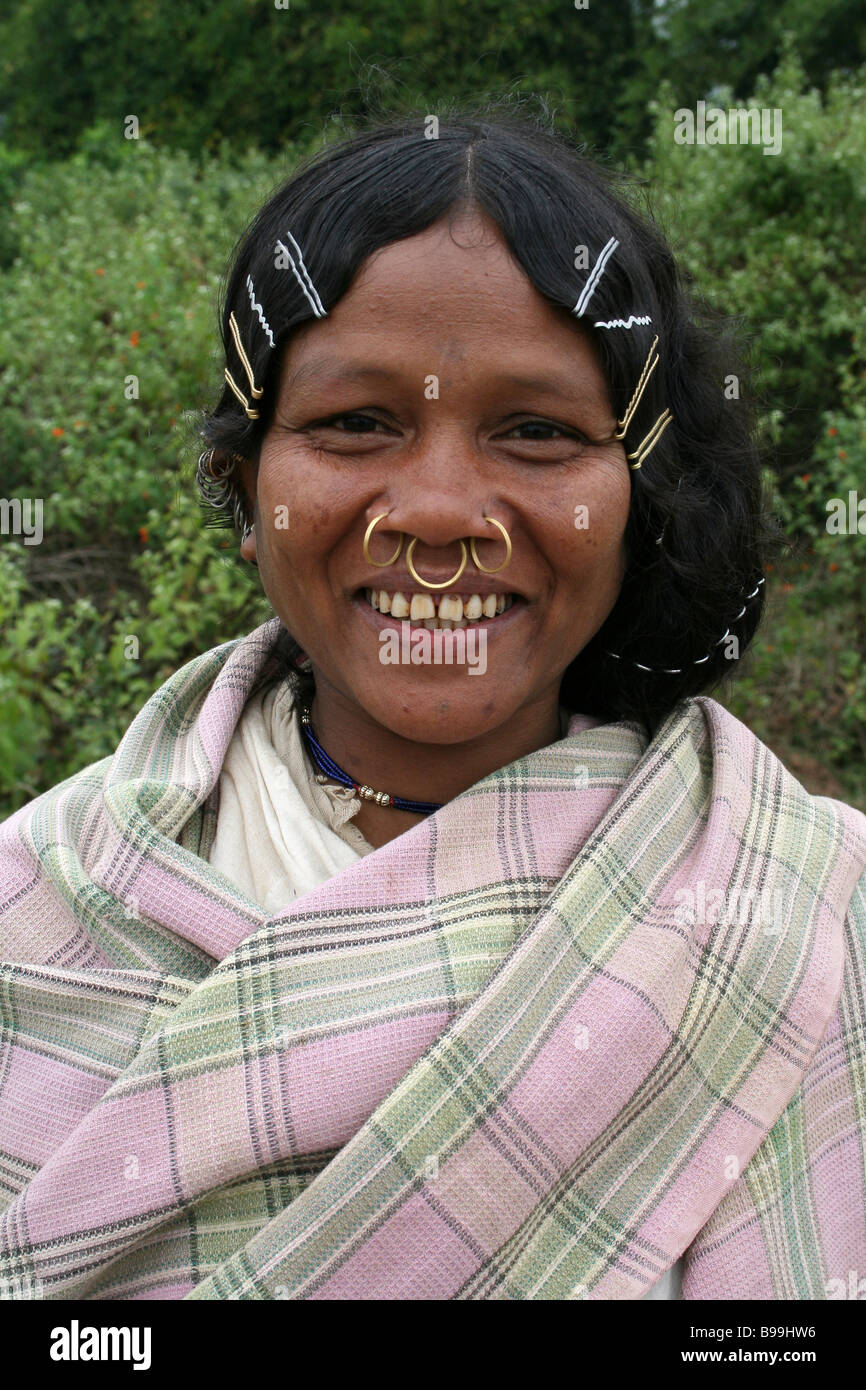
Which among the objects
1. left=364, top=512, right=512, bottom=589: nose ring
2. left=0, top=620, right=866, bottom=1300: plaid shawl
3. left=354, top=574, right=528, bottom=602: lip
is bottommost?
left=0, top=620, right=866, bottom=1300: plaid shawl

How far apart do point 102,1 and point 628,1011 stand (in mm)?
18880

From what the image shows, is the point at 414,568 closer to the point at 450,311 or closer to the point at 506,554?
the point at 506,554

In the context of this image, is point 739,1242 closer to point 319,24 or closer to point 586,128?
point 586,128

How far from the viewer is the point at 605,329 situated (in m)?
1.66

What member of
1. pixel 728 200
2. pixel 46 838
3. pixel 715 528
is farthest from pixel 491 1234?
pixel 728 200

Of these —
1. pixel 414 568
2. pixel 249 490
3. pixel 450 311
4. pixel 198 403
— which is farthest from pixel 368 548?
pixel 198 403

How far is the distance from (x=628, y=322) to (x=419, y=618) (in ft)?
1.55

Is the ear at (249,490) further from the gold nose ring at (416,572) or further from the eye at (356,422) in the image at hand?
the gold nose ring at (416,572)

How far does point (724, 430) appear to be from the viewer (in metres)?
2.06

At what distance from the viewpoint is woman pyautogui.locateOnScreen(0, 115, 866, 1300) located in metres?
1.55

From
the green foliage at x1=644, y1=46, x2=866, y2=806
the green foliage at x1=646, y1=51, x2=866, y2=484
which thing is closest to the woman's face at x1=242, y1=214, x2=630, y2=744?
the green foliage at x1=644, y1=46, x2=866, y2=806

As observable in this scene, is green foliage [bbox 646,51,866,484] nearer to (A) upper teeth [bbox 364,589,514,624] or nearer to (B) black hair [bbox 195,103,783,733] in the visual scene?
(B) black hair [bbox 195,103,783,733]

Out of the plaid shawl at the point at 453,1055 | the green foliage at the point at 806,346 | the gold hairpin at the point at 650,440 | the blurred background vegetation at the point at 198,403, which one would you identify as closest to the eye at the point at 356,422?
the gold hairpin at the point at 650,440

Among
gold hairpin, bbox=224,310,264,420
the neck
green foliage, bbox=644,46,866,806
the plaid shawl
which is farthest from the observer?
green foliage, bbox=644,46,866,806
